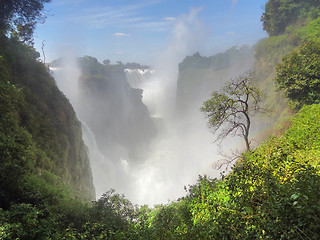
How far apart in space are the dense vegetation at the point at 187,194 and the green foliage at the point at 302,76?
68mm

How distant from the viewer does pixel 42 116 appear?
14.8m

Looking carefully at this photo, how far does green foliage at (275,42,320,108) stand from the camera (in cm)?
1424

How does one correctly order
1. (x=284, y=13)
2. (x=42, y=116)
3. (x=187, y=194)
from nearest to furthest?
(x=187, y=194) < (x=42, y=116) < (x=284, y=13)

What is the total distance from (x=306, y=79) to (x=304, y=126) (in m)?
7.71

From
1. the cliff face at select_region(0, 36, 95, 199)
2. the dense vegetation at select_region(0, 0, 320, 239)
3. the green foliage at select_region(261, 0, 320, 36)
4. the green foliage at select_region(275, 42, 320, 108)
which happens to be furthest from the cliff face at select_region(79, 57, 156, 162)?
the green foliage at select_region(275, 42, 320, 108)

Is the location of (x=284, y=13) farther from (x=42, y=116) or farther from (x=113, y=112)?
(x=113, y=112)

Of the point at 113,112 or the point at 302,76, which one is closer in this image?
the point at 302,76

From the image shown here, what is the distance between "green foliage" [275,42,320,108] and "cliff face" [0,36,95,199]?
1828 cm

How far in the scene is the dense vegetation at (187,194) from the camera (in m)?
3.89

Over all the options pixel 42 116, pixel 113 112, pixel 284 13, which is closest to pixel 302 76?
pixel 42 116

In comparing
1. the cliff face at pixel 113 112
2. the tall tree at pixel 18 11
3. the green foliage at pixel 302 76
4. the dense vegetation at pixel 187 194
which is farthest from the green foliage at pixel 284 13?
the cliff face at pixel 113 112

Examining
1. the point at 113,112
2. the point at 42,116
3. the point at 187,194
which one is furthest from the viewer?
the point at 113,112

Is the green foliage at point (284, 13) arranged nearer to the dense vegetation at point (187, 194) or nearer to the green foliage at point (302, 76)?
the green foliage at point (302, 76)

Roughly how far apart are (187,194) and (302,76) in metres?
13.3
